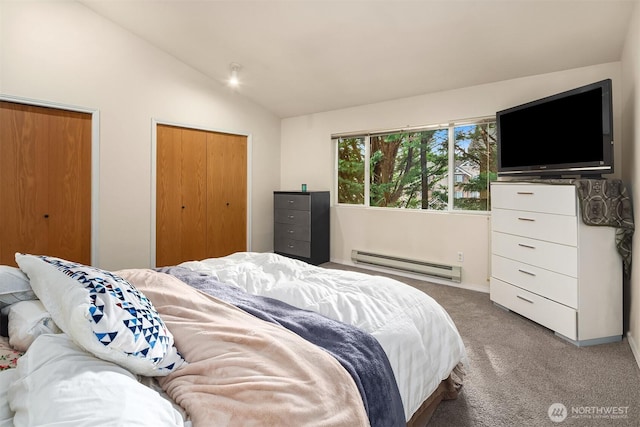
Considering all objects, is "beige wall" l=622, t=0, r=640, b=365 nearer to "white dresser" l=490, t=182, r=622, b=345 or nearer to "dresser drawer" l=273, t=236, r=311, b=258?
"white dresser" l=490, t=182, r=622, b=345

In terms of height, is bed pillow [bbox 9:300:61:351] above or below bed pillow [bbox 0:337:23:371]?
above

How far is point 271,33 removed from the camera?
10.3 feet

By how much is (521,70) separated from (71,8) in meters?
4.32

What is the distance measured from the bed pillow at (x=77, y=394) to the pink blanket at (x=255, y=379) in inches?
4.8

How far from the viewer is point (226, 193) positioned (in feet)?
14.8

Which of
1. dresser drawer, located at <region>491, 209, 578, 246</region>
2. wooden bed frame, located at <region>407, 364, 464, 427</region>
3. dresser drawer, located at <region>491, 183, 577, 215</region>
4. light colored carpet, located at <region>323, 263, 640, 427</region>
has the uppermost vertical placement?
dresser drawer, located at <region>491, 183, 577, 215</region>

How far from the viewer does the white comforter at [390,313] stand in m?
1.32

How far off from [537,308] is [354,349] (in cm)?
222

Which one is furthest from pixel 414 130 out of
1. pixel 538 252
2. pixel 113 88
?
pixel 113 88

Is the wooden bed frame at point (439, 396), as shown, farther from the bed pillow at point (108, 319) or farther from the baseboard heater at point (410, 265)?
the baseboard heater at point (410, 265)

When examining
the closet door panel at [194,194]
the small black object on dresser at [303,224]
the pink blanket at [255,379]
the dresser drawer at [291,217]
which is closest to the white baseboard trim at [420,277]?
the small black object on dresser at [303,224]

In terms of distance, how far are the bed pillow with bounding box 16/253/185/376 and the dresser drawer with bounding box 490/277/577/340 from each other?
8.64ft

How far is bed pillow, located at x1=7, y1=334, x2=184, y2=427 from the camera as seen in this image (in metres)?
0.66

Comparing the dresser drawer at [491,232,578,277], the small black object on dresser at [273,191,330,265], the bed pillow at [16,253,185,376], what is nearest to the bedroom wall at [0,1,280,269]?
the small black object on dresser at [273,191,330,265]
